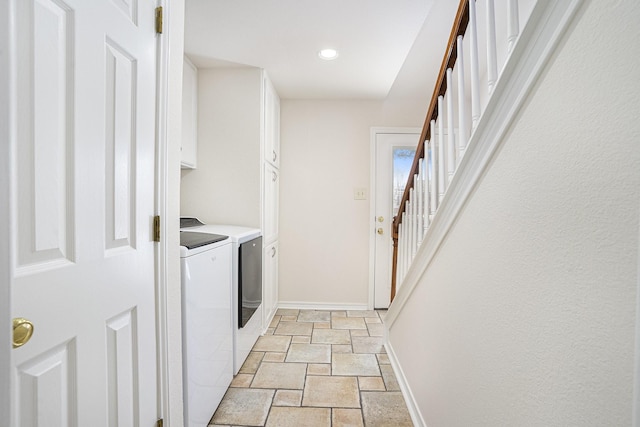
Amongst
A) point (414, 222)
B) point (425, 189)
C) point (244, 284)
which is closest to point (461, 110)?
point (425, 189)

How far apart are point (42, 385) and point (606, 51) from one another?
127 centimetres

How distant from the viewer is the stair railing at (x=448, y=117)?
100cm

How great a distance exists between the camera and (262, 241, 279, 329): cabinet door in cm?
286

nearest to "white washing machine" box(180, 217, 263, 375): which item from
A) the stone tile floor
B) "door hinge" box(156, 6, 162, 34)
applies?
the stone tile floor

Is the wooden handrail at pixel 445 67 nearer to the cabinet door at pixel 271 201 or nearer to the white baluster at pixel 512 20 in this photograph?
the white baluster at pixel 512 20

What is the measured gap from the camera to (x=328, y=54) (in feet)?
7.95

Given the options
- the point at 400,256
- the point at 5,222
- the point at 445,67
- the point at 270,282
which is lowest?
the point at 270,282

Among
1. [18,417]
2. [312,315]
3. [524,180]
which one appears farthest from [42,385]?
[312,315]

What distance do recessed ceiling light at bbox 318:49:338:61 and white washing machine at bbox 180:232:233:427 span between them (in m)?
1.55

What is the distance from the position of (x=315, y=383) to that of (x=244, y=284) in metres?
0.78

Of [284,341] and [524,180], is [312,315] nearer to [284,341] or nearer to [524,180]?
[284,341]

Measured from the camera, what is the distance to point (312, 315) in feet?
10.9

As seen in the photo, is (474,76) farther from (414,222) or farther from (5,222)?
(5,222)

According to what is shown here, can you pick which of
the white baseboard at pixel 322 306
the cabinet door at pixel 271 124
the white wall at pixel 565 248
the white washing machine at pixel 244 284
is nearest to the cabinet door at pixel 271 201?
the cabinet door at pixel 271 124
